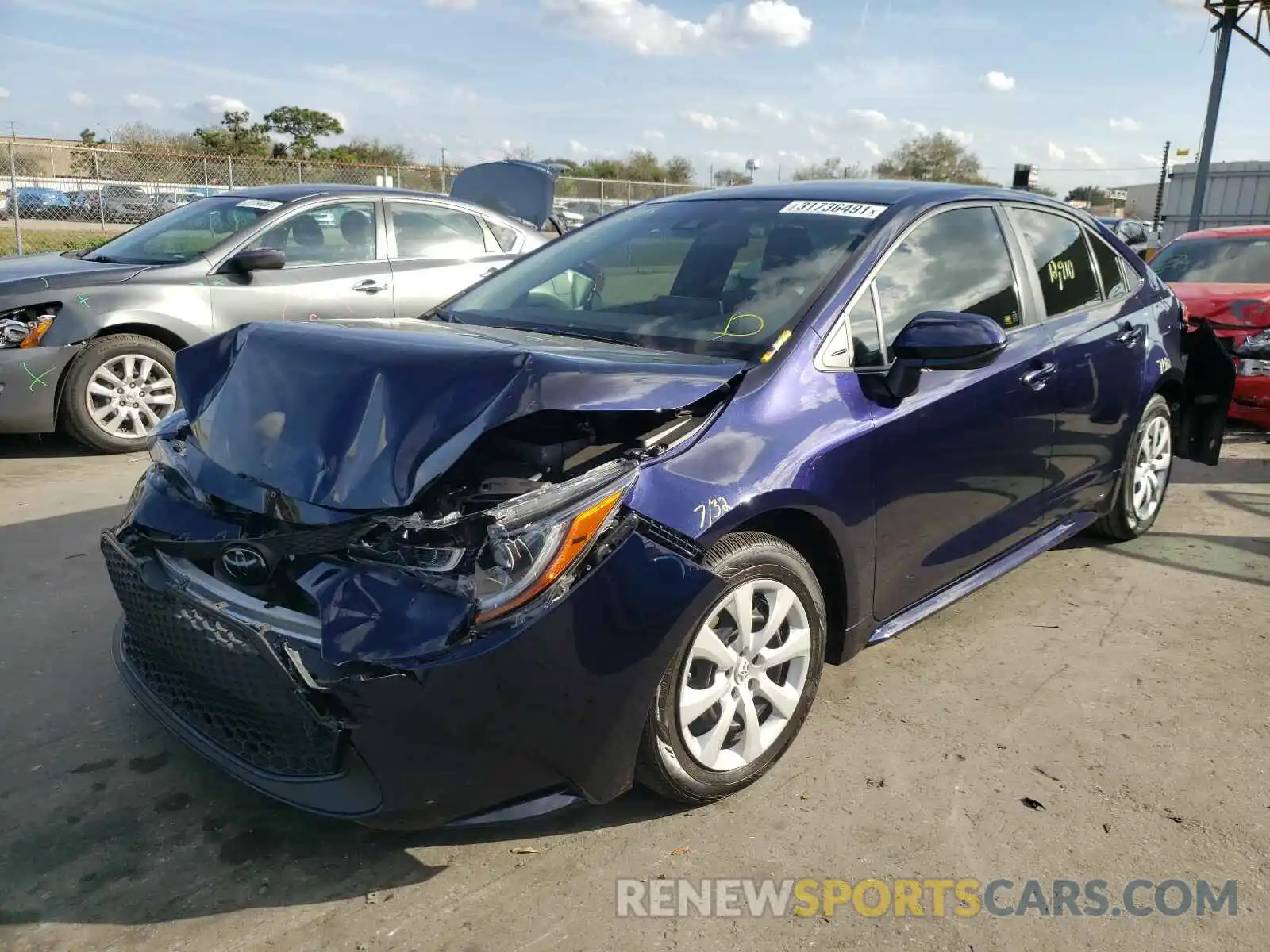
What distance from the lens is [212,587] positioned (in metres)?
2.45

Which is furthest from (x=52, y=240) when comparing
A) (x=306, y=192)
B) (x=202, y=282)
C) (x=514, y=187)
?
(x=202, y=282)

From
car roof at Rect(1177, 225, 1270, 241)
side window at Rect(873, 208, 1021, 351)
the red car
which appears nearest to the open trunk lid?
the red car

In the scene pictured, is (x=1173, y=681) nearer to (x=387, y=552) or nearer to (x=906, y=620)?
(x=906, y=620)

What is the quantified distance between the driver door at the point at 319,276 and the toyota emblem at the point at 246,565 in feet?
14.4

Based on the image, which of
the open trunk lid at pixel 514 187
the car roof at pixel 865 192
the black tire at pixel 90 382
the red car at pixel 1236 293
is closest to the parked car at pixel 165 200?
the open trunk lid at pixel 514 187

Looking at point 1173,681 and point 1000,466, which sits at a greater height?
point 1000,466

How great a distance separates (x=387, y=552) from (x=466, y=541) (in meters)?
0.19

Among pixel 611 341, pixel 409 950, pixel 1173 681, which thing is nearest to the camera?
pixel 409 950

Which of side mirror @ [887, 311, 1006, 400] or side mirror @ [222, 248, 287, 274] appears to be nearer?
side mirror @ [887, 311, 1006, 400]

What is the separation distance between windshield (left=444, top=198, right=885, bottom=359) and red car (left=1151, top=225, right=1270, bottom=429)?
3720mm

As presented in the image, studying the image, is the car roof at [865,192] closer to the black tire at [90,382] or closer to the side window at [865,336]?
the side window at [865,336]

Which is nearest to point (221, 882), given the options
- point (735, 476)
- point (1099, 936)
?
point (735, 476)

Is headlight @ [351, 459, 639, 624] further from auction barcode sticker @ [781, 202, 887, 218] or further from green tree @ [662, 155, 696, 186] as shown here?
green tree @ [662, 155, 696, 186]

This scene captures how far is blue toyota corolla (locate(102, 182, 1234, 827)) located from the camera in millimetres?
2203
